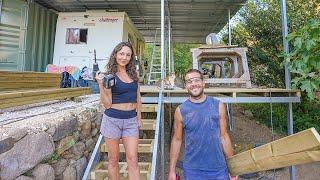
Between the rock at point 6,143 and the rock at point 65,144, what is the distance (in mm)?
920

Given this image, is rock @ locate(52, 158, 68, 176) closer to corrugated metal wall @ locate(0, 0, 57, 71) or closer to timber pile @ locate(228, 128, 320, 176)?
timber pile @ locate(228, 128, 320, 176)

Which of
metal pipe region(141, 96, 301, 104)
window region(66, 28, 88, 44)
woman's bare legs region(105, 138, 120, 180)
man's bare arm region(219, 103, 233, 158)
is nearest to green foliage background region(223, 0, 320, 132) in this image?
metal pipe region(141, 96, 301, 104)

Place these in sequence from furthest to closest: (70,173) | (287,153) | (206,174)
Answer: (70,173) → (206,174) → (287,153)

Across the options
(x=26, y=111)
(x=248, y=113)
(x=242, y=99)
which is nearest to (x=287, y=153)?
(x=26, y=111)

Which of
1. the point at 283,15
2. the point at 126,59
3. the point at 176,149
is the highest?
the point at 283,15

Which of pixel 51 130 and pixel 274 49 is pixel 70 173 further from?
pixel 274 49

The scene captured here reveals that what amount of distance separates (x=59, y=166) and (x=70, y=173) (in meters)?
0.28

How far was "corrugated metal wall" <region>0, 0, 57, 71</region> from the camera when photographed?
8469 mm

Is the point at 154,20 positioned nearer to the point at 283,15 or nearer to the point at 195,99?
the point at 283,15

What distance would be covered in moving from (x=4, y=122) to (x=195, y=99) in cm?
183

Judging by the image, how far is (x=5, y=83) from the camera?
14.3 feet

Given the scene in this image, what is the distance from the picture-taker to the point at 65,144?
3.87 metres

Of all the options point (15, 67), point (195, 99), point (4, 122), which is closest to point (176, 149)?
point (195, 99)

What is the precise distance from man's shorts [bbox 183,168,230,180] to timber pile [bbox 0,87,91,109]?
2.14 metres
